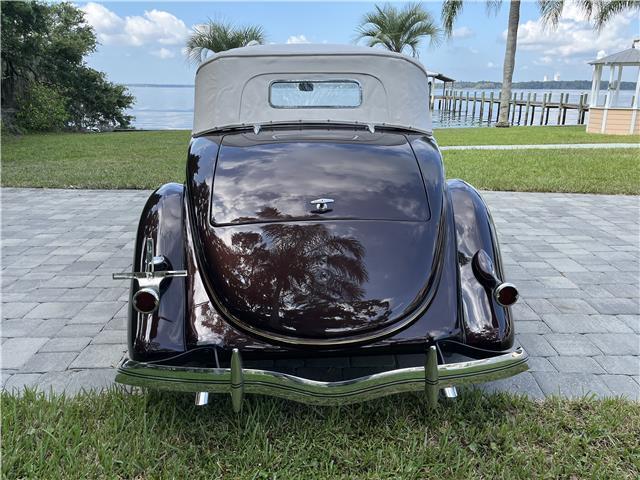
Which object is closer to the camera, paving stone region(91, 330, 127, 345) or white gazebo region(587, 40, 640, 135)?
paving stone region(91, 330, 127, 345)

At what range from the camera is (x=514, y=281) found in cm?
415

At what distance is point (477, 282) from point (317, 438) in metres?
1.04

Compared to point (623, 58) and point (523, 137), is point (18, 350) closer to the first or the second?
point (523, 137)

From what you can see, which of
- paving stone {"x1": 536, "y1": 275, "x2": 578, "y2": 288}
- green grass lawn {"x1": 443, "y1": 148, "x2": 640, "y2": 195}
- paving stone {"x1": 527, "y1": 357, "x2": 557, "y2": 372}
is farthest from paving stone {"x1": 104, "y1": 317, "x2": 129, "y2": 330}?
green grass lawn {"x1": 443, "y1": 148, "x2": 640, "y2": 195}

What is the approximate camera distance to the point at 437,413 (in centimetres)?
242

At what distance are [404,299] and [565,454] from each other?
95cm

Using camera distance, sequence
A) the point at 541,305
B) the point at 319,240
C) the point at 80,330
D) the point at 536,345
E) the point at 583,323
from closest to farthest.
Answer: the point at 319,240 → the point at 536,345 → the point at 80,330 → the point at 583,323 → the point at 541,305

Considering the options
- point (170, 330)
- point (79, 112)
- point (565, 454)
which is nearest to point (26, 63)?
point (79, 112)

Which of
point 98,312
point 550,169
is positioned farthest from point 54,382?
point 550,169

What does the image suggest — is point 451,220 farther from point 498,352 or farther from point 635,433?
point 635,433

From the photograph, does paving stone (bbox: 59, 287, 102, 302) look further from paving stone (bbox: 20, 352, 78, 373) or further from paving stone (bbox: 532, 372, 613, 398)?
paving stone (bbox: 532, 372, 613, 398)

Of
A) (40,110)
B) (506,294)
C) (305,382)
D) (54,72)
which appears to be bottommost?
(305,382)

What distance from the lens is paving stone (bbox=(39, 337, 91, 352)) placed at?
10.0 ft

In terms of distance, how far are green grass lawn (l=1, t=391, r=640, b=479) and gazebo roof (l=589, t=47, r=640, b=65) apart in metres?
16.6
